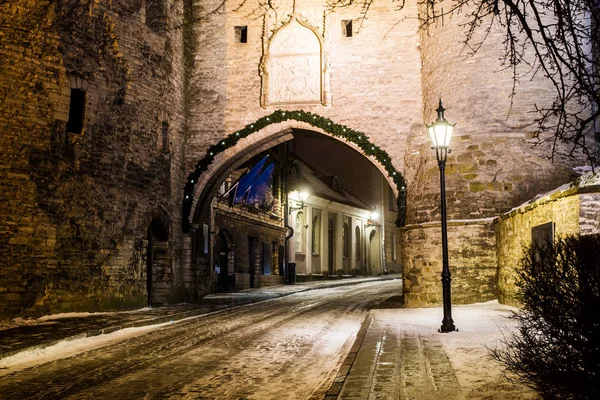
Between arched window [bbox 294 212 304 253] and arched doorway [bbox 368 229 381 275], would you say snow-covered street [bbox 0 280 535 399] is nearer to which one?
arched window [bbox 294 212 304 253]

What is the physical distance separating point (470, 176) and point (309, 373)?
9249 millimetres

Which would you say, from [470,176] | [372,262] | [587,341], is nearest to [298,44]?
[470,176]

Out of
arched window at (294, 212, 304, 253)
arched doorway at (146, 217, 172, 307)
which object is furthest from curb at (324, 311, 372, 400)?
arched window at (294, 212, 304, 253)

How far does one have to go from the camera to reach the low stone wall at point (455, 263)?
13297 millimetres

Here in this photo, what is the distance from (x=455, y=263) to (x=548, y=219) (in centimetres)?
392

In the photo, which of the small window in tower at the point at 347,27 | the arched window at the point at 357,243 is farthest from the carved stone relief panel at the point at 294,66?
the arched window at the point at 357,243

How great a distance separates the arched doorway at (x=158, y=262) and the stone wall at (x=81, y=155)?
21 cm

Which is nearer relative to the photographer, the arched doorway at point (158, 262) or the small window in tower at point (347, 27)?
the arched doorway at point (158, 262)

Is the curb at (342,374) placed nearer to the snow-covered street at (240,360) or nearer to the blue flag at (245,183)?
the snow-covered street at (240,360)

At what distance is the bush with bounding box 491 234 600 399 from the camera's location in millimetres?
3615

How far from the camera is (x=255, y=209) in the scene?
26234 millimetres

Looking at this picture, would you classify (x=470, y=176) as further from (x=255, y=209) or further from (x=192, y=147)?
(x=255, y=209)

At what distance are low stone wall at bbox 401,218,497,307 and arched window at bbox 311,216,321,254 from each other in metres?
19.9

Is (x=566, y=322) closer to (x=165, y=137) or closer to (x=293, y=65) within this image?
(x=165, y=137)
